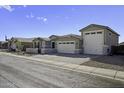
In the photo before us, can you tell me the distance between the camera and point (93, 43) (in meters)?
25.3

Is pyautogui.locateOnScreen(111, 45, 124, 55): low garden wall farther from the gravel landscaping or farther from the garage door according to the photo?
the gravel landscaping

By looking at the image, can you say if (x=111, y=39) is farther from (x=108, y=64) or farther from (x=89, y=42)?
(x=108, y=64)

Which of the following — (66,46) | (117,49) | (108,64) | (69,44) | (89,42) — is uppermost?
(89,42)

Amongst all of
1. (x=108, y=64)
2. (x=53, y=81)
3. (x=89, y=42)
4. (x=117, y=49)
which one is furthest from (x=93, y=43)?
(x=53, y=81)

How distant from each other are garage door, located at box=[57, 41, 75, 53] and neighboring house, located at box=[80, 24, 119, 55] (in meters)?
2.39

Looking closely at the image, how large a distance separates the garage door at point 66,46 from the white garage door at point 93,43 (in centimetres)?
261

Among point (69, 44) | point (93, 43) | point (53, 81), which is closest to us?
point (53, 81)

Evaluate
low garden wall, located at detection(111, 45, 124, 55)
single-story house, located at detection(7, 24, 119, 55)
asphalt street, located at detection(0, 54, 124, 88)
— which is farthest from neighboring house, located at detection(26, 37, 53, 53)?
asphalt street, located at detection(0, 54, 124, 88)

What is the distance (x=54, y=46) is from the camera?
34.0m

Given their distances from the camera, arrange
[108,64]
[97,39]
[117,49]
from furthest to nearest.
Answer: [117,49], [97,39], [108,64]

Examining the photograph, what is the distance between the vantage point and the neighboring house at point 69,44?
89.6ft

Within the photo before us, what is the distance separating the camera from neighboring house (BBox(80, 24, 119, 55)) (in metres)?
24.3

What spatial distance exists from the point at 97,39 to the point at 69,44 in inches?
230

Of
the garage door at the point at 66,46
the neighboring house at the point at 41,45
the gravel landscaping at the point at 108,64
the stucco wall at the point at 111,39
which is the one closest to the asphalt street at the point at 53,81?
the gravel landscaping at the point at 108,64
